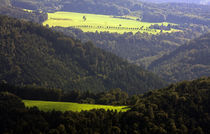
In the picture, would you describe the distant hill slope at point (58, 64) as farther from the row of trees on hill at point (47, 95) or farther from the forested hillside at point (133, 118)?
the forested hillside at point (133, 118)

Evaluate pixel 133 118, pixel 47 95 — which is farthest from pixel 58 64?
pixel 133 118

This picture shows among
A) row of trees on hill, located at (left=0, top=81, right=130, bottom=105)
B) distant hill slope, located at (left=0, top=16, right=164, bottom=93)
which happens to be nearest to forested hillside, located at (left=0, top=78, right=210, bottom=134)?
row of trees on hill, located at (left=0, top=81, right=130, bottom=105)

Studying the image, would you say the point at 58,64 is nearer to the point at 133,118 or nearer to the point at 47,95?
the point at 47,95

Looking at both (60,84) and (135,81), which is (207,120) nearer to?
(60,84)

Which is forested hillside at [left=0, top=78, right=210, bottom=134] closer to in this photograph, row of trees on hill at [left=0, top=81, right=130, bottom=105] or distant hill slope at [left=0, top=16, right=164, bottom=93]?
row of trees on hill at [left=0, top=81, right=130, bottom=105]

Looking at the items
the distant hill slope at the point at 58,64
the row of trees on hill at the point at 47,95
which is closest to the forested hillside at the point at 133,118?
the row of trees on hill at the point at 47,95

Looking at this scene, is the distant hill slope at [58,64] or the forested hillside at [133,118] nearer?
the forested hillside at [133,118]
